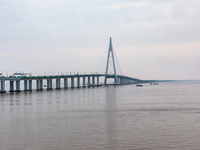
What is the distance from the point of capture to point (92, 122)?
41.0 m

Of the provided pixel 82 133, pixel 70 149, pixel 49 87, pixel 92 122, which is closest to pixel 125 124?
pixel 92 122

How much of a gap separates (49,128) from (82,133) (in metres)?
4.79

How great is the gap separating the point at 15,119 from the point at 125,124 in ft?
46.0

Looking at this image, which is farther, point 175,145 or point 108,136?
point 108,136

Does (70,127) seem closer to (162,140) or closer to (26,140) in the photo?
(26,140)

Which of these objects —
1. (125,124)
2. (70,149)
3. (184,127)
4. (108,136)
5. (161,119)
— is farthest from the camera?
(161,119)

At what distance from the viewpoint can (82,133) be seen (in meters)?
33.5

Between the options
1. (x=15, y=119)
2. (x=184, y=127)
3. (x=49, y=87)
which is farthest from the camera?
(x=49, y=87)

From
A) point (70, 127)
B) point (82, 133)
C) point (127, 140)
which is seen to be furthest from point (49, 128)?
point (127, 140)

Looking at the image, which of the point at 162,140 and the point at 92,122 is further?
the point at 92,122

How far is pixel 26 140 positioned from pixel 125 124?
11762mm

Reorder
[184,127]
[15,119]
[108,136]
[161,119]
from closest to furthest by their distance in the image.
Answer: [108,136]
[184,127]
[161,119]
[15,119]

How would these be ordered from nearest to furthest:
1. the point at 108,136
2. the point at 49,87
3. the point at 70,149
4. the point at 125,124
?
the point at 70,149 < the point at 108,136 < the point at 125,124 < the point at 49,87

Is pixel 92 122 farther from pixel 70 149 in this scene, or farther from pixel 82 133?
pixel 70 149
